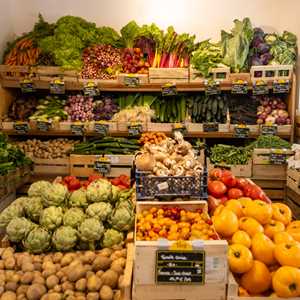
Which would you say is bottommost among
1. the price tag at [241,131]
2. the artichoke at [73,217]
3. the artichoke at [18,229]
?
the artichoke at [18,229]

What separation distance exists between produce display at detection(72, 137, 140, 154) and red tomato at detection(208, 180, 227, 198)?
1.69 meters

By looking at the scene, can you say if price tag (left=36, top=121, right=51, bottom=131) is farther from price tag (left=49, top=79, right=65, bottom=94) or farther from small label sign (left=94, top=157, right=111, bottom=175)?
small label sign (left=94, top=157, right=111, bottom=175)

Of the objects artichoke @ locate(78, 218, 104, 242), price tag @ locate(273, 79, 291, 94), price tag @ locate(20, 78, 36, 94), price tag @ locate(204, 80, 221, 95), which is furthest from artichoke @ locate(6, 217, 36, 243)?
price tag @ locate(273, 79, 291, 94)

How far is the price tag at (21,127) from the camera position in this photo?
4.41 metres

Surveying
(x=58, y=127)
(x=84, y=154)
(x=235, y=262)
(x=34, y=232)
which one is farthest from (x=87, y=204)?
(x=58, y=127)

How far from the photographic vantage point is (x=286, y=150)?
3967mm

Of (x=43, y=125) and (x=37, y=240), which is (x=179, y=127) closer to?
(x=43, y=125)

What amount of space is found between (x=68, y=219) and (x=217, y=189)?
994 millimetres

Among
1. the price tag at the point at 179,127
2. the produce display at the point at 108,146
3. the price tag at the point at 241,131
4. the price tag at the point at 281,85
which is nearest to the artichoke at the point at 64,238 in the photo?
the produce display at the point at 108,146

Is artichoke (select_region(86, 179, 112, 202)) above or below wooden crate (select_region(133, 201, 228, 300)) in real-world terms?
above

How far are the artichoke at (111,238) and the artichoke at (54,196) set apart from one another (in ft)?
1.29

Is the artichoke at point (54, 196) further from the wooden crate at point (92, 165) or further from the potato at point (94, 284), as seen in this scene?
the wooden crate at point (92, 165)

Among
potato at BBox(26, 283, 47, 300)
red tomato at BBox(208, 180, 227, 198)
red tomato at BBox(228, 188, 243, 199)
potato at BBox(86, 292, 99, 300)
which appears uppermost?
red tomato at BBox(208, 180, 227, 198)

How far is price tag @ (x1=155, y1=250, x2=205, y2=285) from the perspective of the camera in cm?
170
